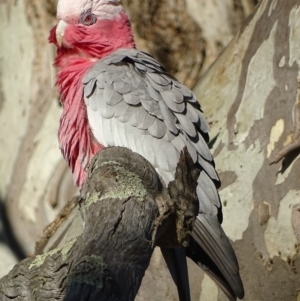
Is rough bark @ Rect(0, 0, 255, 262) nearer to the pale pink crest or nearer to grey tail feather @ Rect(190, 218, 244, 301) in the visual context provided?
the pale pink crest

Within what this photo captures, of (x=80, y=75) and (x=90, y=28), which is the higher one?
(x=90, y=28)

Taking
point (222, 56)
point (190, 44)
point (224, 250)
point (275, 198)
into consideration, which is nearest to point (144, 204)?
point (224, 250)

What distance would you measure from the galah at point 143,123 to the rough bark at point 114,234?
2.56ft

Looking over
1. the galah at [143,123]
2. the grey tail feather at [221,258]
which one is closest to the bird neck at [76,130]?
the galah at [143,123]

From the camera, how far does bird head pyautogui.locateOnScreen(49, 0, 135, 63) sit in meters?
4.42

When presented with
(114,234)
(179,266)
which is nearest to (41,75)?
(179,266)

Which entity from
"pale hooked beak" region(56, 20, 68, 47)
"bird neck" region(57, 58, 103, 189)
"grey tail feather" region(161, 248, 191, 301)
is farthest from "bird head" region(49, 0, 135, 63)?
"grey tail feather" region(161, 248, 191, 301)

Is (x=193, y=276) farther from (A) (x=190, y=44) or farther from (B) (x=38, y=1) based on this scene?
(B) (x=38, y=1)

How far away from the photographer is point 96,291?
7.68ft

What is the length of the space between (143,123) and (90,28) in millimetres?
811

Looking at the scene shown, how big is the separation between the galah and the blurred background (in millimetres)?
689

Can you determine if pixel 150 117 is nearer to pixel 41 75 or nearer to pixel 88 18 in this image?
pixel 88 18

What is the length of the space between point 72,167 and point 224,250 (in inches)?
39.2

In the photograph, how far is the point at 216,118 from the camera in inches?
199
